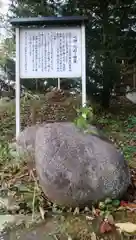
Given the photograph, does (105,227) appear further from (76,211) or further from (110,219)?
(76,211)

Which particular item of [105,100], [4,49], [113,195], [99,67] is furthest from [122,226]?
[4,49]

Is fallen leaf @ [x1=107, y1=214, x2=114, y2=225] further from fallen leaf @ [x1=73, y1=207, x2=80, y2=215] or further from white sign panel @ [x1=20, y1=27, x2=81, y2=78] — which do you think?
white sign panel @ [x1=20, y1=27, x2=81, y2=78]

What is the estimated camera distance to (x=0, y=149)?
5078 mm

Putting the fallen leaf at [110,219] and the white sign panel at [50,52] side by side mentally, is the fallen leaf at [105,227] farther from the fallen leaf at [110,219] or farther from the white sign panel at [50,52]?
the white sign panel at [50,52]

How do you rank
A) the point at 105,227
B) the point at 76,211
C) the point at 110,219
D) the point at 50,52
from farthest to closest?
the point at 50,52 < the point at 76,211 < the point at 110,219 < the point at 105,227

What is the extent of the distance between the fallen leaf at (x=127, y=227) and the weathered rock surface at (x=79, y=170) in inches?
14.1

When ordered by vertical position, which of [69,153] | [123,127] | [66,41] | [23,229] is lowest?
[123,127]

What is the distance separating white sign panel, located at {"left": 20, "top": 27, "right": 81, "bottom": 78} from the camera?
5262mm

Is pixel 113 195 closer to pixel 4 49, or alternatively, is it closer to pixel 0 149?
pixel 0 149

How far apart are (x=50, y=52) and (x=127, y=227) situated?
3366 millimetres

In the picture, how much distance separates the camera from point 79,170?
3.04m

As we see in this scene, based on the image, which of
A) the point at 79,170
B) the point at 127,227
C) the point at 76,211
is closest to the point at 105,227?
the point at 127,227

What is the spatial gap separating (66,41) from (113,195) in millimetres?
2992

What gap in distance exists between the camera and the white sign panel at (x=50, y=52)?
17.3 feet
